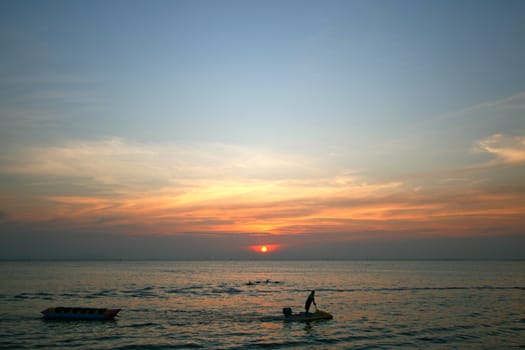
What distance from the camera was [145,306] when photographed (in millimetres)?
53812

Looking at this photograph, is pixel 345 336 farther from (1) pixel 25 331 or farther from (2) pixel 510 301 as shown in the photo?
(2) pixel 510 301

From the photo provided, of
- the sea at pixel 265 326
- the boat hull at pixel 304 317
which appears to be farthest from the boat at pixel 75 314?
the boat hull at pixel 304 317

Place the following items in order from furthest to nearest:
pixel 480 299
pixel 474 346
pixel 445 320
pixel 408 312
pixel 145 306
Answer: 1. pixel 480 299
2. pixel 145 306
3. pixel 408 312
4. pixel 445 320
5. pixel 474 346

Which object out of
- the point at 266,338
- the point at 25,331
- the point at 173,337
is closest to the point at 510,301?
the point at 266,338

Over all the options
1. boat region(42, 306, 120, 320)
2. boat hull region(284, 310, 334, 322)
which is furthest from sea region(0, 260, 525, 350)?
boat region(42, 306, 120, 320)

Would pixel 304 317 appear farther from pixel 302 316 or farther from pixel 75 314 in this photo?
pixel 75 314

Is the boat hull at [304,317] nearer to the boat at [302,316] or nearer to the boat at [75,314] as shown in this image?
the boat at [302,316]

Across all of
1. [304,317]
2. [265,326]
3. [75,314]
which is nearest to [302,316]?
[304,317]

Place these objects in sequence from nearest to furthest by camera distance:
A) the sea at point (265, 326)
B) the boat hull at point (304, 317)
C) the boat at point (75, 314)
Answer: the sea at point (265, 326) < the boat hull at point (304, 317) < the boat at point (75, 314)

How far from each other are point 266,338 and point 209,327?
7.27 meters

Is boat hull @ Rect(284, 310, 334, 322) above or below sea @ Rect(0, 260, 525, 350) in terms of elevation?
above

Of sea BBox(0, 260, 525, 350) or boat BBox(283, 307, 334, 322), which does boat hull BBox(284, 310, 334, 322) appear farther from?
sea BBox(0, 260, 525, 350)

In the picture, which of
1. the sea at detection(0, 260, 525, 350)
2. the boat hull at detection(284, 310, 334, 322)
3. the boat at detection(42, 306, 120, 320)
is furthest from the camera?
the boat at detection(42, 306, 120, 320)

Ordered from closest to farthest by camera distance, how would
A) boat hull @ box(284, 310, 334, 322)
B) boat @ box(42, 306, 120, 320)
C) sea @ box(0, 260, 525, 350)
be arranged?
sea @ box(0, 260, 525, 350), boat hull @ box(284, 310, 334, 322), boat @ box(42, 306, 120, 320)
